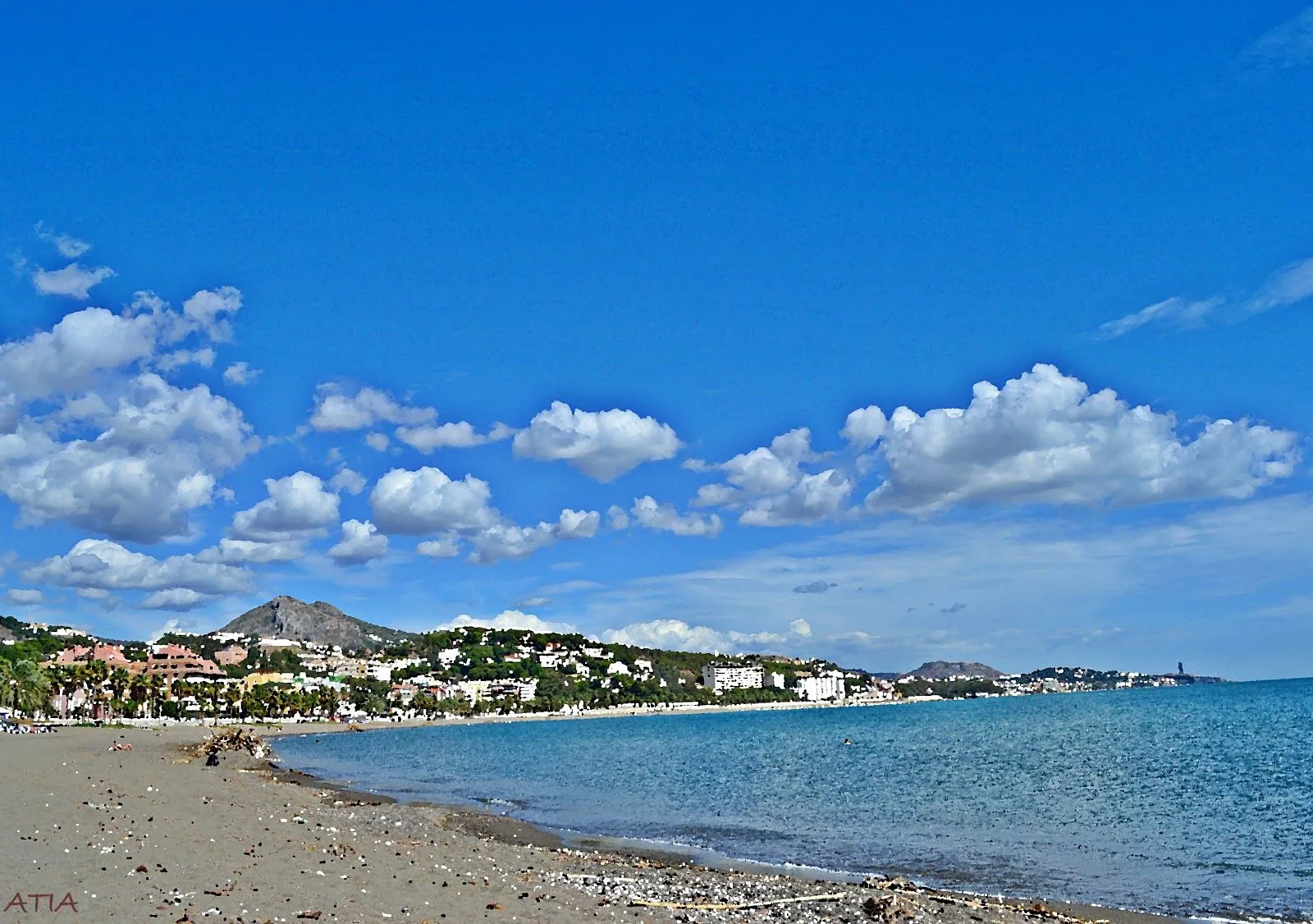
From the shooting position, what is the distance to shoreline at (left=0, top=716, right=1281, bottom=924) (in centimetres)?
1605

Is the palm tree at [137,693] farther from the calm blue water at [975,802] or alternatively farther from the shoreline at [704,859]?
the shoreline at [704,859]

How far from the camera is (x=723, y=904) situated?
744 inches

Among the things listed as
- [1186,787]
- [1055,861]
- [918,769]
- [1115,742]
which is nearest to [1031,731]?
[1115,742]

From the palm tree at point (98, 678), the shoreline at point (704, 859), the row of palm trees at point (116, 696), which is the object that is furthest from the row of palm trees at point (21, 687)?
the shoreline at point (704, 859)

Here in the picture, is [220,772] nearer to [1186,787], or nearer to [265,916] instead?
[265,916]

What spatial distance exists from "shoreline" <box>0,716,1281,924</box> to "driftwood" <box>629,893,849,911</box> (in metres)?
0.04

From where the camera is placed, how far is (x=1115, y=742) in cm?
8488

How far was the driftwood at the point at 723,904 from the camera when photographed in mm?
18359

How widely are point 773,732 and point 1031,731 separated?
4060 centimetres

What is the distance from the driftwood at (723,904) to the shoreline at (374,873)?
0.14 feet

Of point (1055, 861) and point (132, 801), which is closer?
point (1055, 861)

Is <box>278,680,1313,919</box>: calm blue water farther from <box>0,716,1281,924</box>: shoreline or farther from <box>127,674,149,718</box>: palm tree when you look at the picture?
<box>127,674,149,718</box>: palm tree

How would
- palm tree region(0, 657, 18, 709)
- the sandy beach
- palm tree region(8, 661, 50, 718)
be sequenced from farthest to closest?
palm tree region(8, 661, 50, 718), palm tree region(0, 657, 18, 709), the sandy beach

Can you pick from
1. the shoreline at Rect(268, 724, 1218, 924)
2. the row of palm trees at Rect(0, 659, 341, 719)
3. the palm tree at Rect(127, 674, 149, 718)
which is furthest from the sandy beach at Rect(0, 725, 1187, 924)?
the palm tree at Rect(127, 674, 149, 718)
